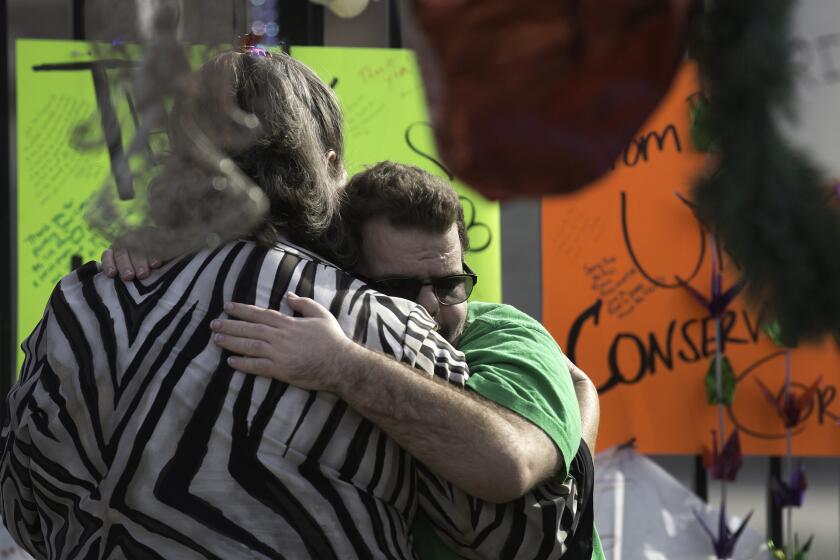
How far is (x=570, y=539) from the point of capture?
4.23 feet

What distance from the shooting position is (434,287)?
5.03 feet

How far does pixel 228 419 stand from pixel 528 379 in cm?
38

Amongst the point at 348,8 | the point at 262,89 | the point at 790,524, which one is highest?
the point at 348,8

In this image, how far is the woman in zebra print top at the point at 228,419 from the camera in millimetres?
1144

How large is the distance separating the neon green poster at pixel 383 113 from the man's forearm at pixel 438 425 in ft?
4.29

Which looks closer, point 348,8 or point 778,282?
point 778,282

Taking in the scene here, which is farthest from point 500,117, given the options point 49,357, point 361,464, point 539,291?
point 539,291

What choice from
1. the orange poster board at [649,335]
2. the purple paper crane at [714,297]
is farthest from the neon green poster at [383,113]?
the purple paper crane at [714,297]

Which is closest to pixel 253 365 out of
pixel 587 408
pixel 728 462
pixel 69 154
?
pixel 587 408

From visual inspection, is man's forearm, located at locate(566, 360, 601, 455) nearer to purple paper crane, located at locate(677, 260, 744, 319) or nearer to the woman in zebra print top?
the woman in zebra print top

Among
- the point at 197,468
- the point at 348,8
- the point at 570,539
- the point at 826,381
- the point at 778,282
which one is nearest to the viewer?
the point at 778,282

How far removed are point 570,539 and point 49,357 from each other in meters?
0.67

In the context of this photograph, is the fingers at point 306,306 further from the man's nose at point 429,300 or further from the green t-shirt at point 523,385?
the man's nose at point 429,300

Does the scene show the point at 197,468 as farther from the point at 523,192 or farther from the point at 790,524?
the point at 790,524
